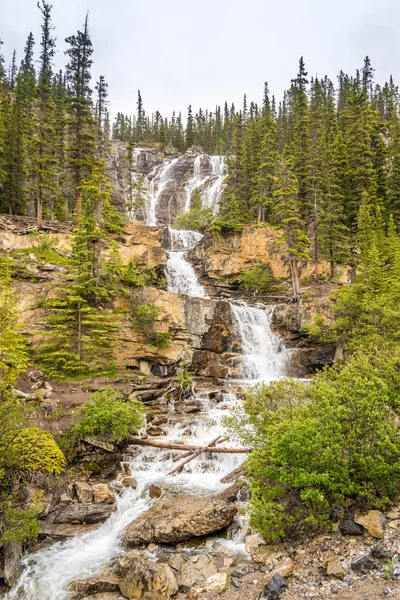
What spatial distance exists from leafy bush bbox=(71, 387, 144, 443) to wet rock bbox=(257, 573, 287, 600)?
9.04 meters

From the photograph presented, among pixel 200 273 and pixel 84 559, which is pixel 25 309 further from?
pixel 200 273

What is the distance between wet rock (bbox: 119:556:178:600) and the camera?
7.89m

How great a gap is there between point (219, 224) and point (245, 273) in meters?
6.06

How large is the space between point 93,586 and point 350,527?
20.3 feet

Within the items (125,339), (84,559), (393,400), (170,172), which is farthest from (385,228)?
(170,172)

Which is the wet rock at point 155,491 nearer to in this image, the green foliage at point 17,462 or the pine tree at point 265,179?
the green foliage at point 17,462

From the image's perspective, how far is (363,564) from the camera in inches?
276

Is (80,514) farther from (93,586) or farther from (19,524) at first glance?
(93,586)

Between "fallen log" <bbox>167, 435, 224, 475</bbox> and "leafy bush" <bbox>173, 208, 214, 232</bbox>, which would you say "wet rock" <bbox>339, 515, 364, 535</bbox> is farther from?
"leafy bush" <bbox>173, 208, 214, 232</bbox>

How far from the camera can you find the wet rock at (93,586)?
27.5ft

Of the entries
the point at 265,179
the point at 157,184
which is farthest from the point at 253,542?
the point at 157,184

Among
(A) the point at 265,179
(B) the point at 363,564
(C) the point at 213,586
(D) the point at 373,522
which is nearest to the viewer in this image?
(B) the point at 363,564

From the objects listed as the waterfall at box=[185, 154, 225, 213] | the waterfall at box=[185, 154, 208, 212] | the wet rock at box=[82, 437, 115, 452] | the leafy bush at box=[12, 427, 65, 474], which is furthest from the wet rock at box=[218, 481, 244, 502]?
the waterfall at box=[185, 154, 208, 212]

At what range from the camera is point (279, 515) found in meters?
8.30
